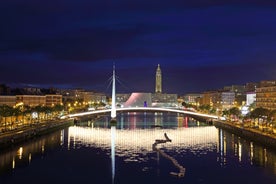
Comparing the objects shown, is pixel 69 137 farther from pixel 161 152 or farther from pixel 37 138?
pixel 161 152

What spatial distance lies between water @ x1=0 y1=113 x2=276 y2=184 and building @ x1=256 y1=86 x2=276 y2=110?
12.1m

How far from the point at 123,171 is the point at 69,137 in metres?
14.1

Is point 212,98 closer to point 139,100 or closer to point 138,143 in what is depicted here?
point 139,100

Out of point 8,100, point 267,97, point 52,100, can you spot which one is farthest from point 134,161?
point 52,100

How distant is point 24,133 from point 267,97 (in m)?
24.7

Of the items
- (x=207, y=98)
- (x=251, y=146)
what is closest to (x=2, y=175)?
(x=251, y=146)

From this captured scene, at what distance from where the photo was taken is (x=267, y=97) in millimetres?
43156

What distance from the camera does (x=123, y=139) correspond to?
31.2m

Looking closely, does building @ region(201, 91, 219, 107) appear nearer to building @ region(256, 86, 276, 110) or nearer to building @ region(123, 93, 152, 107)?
building @ region(123, 93, 152, 107)

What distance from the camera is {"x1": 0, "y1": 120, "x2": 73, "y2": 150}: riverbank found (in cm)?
2469

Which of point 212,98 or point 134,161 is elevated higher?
point 212,98

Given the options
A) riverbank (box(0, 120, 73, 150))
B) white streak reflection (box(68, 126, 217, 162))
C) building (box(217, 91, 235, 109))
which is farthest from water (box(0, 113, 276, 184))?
building (box(217, 91, 235, 109))

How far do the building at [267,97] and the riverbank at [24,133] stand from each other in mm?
19534

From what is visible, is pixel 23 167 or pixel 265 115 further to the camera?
pixel 265 115
